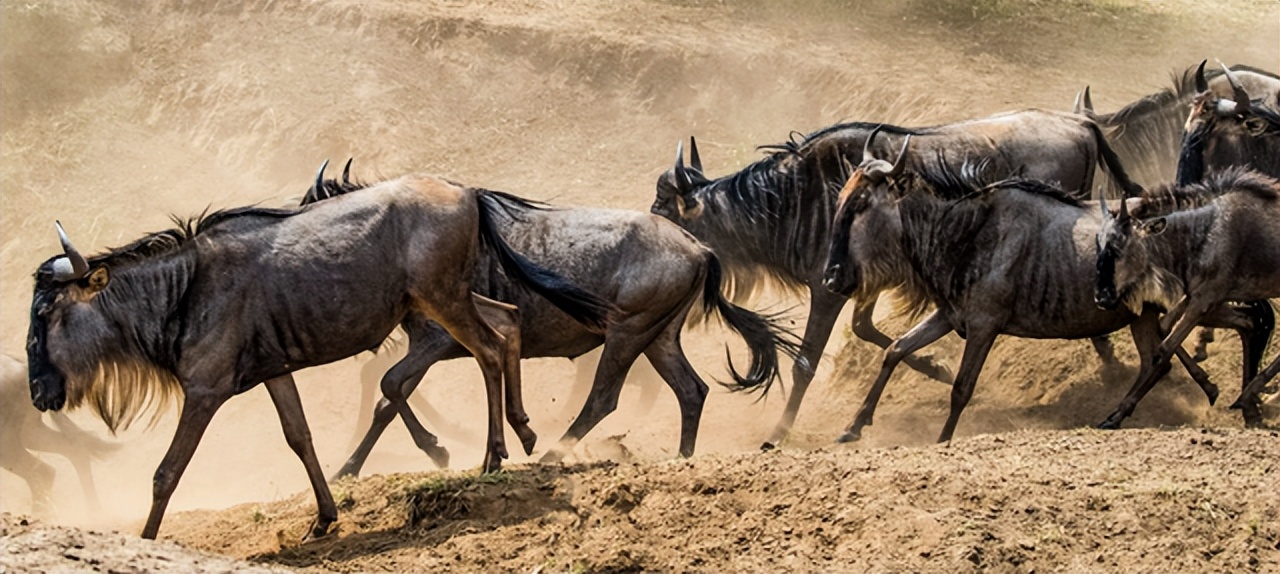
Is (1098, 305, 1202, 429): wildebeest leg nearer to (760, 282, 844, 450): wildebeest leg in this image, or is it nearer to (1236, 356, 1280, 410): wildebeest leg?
(1236, 356, 1280, 410): wildebeest leg

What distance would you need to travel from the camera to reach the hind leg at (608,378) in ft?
34.5

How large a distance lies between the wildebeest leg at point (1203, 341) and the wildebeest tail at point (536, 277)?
438cm

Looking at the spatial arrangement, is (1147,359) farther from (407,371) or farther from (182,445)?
(182,445)

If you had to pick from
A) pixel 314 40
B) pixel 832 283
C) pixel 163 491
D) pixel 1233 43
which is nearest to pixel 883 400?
pixel 832 283

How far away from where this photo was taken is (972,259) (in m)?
10.5

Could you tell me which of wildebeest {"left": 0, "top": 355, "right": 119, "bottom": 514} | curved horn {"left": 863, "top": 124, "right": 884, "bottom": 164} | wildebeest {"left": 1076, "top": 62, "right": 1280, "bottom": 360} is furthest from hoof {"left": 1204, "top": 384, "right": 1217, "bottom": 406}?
wildebeest {"left": 0, "top": 355, "right": 119, "bottom": 514}

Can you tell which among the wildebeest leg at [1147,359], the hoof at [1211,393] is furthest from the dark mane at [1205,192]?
the hoof at [1211,393]

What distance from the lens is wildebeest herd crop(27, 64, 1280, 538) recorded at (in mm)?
8562

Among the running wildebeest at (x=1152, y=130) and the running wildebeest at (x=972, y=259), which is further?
the running wildebeest at (x=1152, y=130)

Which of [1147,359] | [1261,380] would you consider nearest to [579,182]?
[1147,359]

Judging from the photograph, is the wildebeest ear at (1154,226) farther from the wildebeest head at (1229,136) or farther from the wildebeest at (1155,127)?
the wildebeest at (1155,127)

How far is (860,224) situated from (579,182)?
8041mm

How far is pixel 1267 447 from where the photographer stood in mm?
8422

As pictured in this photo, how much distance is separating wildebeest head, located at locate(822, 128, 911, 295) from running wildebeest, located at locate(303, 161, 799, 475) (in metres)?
0.82
